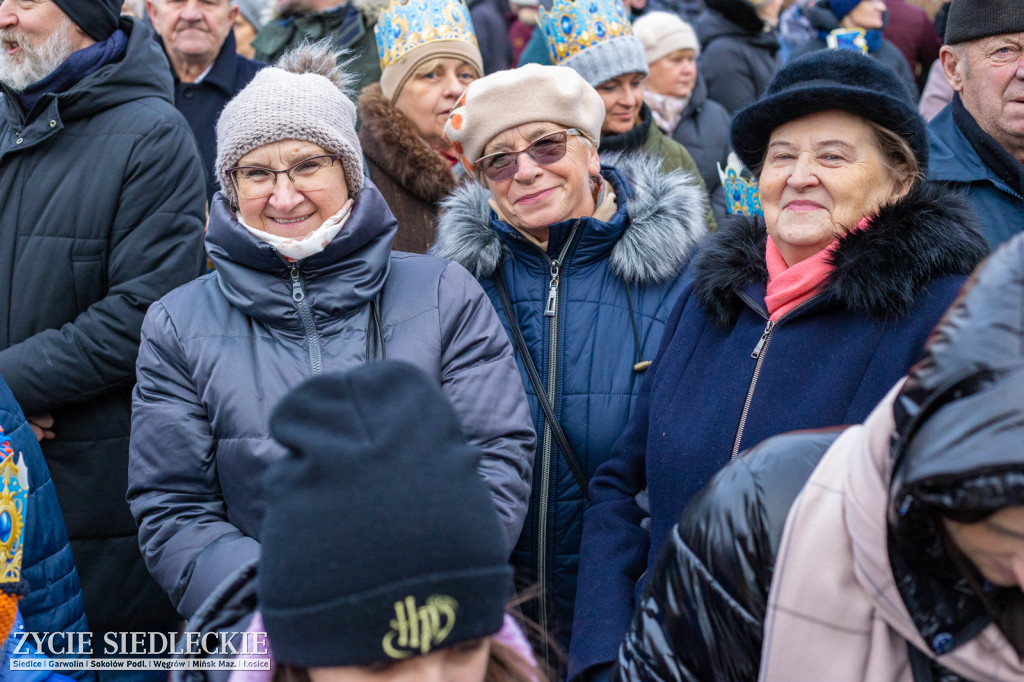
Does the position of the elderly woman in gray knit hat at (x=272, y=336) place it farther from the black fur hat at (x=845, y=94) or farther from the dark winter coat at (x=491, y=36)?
the dark winter coat at (x=491, y=36)

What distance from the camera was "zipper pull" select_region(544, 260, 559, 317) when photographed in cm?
291

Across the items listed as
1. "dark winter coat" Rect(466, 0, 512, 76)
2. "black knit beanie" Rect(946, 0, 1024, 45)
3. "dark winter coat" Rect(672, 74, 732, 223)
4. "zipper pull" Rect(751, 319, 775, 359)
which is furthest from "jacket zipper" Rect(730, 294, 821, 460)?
"dark winter coat" Rect(466, 0, 512, 76)

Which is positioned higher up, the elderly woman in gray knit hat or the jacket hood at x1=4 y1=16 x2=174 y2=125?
the jacket hood at x1=4 y1=16 x2=174 y2=125

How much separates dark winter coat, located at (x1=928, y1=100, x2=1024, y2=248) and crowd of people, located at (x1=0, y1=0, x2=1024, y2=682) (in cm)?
1

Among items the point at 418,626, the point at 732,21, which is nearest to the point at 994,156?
the point at 418,626

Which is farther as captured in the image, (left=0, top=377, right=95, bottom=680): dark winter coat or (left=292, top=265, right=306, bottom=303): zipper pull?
(left=292, top=265, right=306, bottom=303): zipper pull

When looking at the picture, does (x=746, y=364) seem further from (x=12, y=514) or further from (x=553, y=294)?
(x=12, y=514)

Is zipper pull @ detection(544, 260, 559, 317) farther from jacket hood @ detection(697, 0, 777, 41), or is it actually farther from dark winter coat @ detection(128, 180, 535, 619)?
jacket hood @ detection(697, 0, 777, 41)

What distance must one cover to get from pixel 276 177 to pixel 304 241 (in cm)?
26

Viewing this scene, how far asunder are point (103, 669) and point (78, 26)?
2.09 metres

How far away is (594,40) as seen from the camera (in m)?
4.41

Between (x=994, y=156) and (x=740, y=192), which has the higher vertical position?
(x=994, y=156)

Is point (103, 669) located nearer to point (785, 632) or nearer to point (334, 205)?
point (334, 205)

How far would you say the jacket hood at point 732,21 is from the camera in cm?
615
